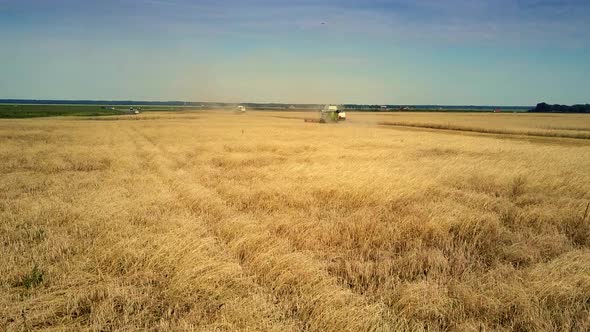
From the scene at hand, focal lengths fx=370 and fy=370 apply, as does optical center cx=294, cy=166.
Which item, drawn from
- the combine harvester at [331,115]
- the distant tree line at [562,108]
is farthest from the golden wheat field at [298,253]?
the distant tree line at [562,108]

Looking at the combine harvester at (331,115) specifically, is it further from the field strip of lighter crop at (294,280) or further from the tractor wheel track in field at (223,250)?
the field strip of lighter crop at (294,280)

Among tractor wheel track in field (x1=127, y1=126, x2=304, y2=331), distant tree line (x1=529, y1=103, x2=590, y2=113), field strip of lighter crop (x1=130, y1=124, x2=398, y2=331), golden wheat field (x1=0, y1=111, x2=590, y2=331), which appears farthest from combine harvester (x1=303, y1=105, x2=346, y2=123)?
distant tree line (x1=529, y1=103, x2=590, y2=113)

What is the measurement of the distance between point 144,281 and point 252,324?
213 cm

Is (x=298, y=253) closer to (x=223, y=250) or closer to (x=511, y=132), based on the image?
(x=223, y=250)

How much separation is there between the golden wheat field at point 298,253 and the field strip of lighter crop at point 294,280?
0.08 feet

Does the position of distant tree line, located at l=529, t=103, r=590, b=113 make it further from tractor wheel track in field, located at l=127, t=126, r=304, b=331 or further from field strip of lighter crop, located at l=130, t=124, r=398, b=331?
field strip of lighter crop, located at l=130, t=124, r=398, b=331

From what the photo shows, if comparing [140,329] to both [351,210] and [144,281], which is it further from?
[351,210]

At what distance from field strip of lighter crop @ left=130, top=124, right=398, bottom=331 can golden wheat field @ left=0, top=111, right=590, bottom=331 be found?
25 mm

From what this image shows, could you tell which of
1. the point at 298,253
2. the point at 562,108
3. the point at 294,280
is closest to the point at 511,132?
the point at 298,253

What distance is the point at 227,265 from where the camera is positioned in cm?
584

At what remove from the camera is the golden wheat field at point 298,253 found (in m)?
4.55

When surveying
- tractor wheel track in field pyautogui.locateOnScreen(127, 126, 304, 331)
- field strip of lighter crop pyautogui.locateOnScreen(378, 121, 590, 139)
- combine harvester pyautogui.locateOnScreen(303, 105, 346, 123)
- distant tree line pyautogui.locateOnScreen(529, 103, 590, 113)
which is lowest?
tractor wheel track in field pyautogui.locateOnScreen(127, 126, 304, 331)

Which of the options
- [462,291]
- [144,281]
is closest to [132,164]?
[144,281]

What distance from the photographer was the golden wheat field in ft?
14.9
